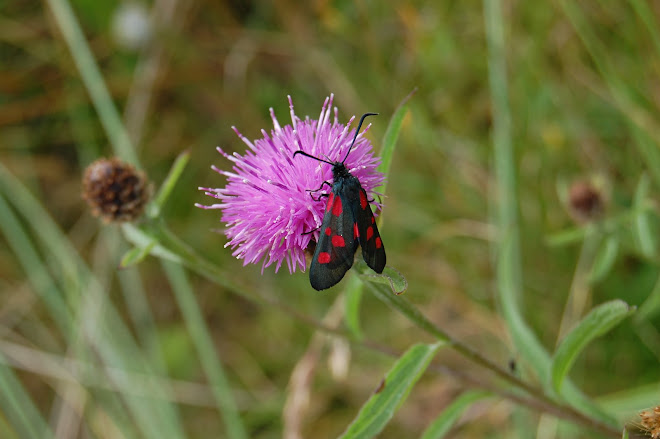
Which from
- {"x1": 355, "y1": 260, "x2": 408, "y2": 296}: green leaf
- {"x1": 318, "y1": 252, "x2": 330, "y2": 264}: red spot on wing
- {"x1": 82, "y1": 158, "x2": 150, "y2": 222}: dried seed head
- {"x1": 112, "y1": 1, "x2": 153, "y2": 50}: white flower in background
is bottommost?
{"x1": 355, "y1": 260, "x2": 408, "y2": 296}: green leaf

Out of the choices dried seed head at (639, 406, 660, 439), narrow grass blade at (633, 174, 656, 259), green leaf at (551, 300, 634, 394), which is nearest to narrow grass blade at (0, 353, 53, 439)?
green leaf at (551, 300, 634, 394)

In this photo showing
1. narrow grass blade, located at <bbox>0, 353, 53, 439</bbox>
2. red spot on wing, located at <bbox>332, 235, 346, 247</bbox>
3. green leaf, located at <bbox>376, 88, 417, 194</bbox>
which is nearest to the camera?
red spot on wing, located at <bbox>332, 235, 346, 247</bbox>

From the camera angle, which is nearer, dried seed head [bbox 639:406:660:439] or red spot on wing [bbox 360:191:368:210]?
dried seed head [bbox 639:406:660:439]

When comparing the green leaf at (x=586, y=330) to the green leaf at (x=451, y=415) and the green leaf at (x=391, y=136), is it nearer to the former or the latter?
the green leaf at (x=451, y=415)

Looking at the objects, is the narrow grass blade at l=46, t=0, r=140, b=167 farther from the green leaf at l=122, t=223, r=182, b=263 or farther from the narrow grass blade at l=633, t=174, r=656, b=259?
the narrow grass blade at l=633, t=174, r=656, b=259

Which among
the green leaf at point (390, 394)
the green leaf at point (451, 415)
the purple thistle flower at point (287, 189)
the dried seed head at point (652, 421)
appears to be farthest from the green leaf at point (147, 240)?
the dried seed head at point (652, 421)

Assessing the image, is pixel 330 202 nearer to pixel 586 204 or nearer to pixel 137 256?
pixel 137 256

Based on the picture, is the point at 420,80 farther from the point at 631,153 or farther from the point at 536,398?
the point at 536,398

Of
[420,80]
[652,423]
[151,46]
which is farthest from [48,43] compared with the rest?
[652,423]
